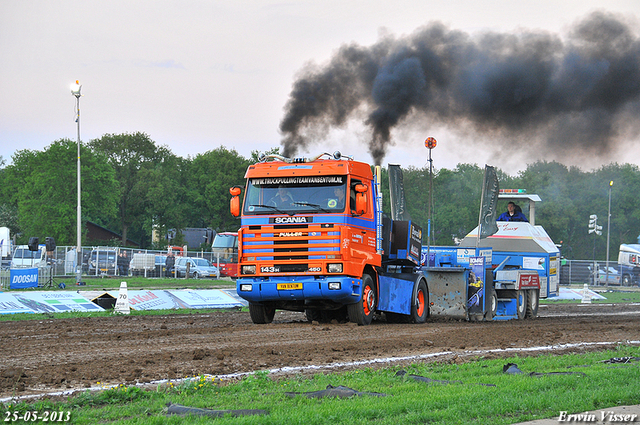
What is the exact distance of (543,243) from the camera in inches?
824

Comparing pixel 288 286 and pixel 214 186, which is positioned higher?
pixel 214 186

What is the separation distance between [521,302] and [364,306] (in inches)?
260

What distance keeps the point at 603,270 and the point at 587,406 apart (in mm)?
53033

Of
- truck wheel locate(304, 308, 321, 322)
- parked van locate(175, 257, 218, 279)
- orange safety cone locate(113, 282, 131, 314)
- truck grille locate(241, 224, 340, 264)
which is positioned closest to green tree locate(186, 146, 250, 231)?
parked van locate(175, 257, 218, 279)

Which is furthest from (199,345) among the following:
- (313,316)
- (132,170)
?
(132,170)

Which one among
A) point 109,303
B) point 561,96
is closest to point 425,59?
point 561,96

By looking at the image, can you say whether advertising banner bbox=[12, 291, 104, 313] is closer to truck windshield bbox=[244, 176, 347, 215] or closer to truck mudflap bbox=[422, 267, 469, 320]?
truck windshield bbox=[244, 176, 347, 215]

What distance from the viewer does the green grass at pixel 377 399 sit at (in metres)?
5.81

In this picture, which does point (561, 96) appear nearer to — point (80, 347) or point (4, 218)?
point (80, 347)

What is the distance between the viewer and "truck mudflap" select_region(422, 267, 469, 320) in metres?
17.7

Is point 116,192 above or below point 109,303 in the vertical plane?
above

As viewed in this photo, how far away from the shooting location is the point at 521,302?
64.0ft

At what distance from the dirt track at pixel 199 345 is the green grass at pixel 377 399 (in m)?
0.90

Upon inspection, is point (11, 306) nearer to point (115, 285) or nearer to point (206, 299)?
point (206, 299)
